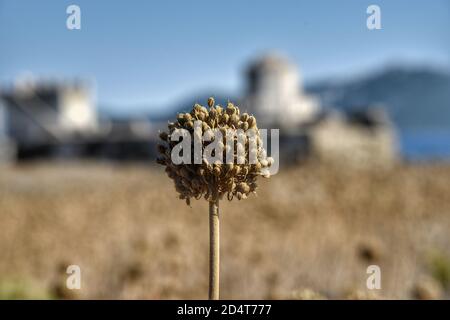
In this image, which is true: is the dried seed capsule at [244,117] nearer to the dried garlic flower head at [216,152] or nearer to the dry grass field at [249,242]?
the dried garlic flower head at [216,152]

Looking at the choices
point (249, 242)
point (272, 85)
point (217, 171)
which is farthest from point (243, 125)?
point (272, 85)

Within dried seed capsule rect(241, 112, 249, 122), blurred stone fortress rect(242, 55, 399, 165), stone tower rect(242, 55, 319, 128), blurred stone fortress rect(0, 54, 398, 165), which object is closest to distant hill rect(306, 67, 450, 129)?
stone tower rect(242, 55, 319, 128)

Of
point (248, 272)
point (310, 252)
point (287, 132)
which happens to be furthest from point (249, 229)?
point (287, 132)

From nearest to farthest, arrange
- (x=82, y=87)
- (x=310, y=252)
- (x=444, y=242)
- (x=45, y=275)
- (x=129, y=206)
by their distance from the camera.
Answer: (x=45, y=275) < (x=310, y=252) < (x=444, y=242) < (x=129, y=206) < (x=82, y=87)

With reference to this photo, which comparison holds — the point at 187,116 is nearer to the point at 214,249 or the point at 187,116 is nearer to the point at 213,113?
the point at 213,113

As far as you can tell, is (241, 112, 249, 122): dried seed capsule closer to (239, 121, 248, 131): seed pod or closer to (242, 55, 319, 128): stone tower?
(239, 121, 248, 131): seed pod

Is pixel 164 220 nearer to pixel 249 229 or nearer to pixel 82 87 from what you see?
pixel 249 229

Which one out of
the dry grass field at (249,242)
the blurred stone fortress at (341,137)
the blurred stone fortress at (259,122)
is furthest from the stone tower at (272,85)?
the dry grass field at (249,242)
